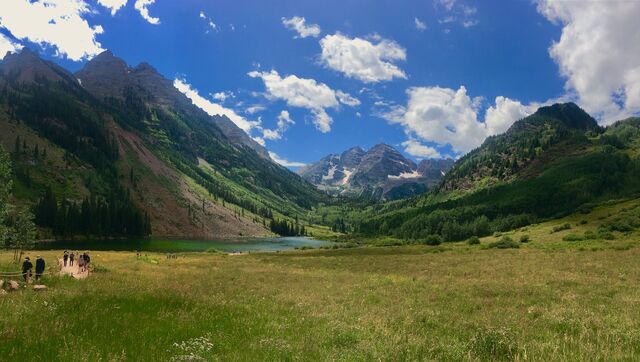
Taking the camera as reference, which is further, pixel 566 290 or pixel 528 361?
pixel 566 290

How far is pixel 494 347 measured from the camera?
980cm

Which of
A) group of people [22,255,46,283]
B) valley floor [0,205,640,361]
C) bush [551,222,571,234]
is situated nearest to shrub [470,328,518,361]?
valley floor [0,205,640,361]

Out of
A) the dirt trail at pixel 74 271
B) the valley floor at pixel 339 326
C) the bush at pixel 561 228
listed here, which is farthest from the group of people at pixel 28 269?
the bush at pixel 561 228

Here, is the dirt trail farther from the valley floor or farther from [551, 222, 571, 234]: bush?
[551, 222, 571, 234]: bush

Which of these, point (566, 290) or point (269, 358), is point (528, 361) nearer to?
point (269, 358)

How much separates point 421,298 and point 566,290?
979 centimetres

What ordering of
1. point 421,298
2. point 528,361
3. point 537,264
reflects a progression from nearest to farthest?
point 528,361 < point 421,298 < point 537,264

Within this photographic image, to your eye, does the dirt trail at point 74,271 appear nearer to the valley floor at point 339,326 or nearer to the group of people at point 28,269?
the group of people at point 28,269

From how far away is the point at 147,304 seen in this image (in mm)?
17734

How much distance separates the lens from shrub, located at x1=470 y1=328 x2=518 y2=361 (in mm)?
9328

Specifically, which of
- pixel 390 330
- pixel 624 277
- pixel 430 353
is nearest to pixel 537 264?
pixel 624 277

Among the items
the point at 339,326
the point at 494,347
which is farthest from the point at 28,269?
the point at 494,347

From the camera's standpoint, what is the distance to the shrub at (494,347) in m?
9.33

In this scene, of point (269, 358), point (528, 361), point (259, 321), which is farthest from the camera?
point (259, 321)
